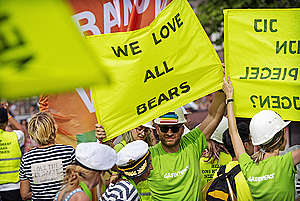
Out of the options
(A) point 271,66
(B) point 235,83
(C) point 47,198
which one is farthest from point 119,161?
(A) point 271,66

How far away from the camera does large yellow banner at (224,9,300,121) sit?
3990 mm

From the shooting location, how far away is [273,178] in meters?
3.45

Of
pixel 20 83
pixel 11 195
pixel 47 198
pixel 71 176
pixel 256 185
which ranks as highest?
pixel 20 83

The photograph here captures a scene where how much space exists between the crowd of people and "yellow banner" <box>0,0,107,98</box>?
1812mm

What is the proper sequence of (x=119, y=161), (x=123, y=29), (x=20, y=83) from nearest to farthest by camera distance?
1. (x=20, y=83)
2. (x=119, y=161)
3. (x=123, y=29)

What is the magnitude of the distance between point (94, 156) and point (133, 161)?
559 millimetres

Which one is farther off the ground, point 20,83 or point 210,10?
point 20,83

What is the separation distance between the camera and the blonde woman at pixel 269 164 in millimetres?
3432

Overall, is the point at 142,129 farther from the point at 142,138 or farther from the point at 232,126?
the point at 232,126

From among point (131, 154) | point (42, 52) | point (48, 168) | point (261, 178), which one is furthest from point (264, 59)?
point (42, 52)

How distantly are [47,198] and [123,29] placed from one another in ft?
6.45

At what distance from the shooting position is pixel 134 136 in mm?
5305

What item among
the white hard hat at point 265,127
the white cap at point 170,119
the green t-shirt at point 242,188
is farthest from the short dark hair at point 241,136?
the white hard hat at point 265,127

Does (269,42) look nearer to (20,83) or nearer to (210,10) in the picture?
(20,83)
